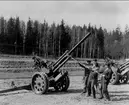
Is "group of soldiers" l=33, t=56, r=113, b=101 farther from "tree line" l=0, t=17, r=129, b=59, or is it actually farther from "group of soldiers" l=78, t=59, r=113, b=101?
"tree line" l=0, t=17, r=129, b=59

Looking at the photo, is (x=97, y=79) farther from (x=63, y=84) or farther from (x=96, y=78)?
(x=63, y=84)

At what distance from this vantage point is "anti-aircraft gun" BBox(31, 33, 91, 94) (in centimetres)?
1259

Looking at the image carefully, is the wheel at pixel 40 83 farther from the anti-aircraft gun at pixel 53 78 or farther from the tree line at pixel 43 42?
the tree line at pixel 43 42

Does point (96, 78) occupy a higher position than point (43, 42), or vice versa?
point (43, 42)

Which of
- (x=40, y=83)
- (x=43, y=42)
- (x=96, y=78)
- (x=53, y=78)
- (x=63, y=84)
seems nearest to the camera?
(x=96, y=78)

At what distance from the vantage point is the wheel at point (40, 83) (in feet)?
40.8

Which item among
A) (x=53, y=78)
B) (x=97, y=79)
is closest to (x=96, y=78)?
(x=97, y=79)

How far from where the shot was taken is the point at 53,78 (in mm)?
13375

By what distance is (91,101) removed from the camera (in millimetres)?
11031

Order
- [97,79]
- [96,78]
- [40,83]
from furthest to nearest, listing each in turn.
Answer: [40,83]
[97,79]
[96,78]

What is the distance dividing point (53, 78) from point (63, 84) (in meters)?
0.91

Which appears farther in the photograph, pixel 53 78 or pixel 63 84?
pixel 63 84

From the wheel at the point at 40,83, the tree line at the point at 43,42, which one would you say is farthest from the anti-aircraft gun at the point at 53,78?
the tree line at the point at 43,42

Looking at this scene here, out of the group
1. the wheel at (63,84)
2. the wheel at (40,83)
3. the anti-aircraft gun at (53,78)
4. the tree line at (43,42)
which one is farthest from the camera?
the tree line at (43,42)
